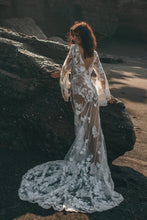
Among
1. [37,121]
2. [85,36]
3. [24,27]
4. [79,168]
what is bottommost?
[79,168]

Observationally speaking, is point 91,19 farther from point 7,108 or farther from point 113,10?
point 7,108

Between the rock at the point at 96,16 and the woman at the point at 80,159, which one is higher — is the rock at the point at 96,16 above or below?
above

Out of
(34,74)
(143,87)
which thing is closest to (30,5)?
(143,87)

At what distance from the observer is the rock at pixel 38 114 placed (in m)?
3.40

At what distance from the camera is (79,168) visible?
3.03 m

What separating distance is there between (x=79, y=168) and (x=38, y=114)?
93 centimetres

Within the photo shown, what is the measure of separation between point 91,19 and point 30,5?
15.2 feet

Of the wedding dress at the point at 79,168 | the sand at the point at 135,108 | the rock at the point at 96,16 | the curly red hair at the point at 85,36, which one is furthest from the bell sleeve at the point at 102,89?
the rock at the point at 96,16

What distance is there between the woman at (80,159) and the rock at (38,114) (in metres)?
0.25

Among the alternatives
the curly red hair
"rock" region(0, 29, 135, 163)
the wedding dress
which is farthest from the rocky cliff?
the curly red hair

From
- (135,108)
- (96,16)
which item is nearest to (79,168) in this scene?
(135,108)

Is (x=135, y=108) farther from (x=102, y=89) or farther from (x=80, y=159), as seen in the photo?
(x=80, y=159)

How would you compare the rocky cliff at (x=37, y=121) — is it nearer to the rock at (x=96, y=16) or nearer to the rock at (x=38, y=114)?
the rock at (x=38, y=114)

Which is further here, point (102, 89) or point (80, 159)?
point (102, 89)
